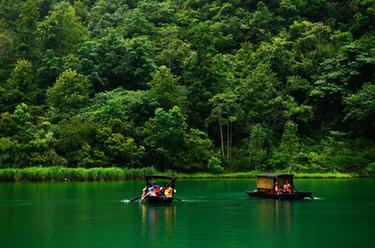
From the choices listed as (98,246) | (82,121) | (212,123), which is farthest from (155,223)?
(212,123)

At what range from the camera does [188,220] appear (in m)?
26.8

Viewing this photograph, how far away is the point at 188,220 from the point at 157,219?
167cm

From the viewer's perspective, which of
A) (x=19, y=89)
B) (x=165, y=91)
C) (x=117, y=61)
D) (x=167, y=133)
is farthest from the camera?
(x=117, y=61)

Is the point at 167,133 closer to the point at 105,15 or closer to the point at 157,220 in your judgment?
the point at 157,220

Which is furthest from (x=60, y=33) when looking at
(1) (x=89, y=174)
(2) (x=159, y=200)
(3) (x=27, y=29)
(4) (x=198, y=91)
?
(2) (x=159, y=200)

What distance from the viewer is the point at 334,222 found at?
83.9ft

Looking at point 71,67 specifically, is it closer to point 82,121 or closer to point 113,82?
point 113,82

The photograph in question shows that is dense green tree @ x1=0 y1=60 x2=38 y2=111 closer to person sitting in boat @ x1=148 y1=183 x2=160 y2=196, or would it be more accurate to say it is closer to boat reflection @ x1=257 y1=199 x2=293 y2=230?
person sitting in boat @ x1=148 y1=183 x2=160 y2=196

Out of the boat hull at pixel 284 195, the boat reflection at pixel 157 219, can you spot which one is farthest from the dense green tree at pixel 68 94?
the boat reflection at pixel 157 219

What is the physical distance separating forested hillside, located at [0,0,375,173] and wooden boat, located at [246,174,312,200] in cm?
1812

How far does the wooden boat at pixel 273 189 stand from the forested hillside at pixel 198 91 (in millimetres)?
18117

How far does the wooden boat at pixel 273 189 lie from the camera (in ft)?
119

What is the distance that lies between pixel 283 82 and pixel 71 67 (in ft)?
82.8

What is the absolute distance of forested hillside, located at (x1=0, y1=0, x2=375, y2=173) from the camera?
2251 inches
